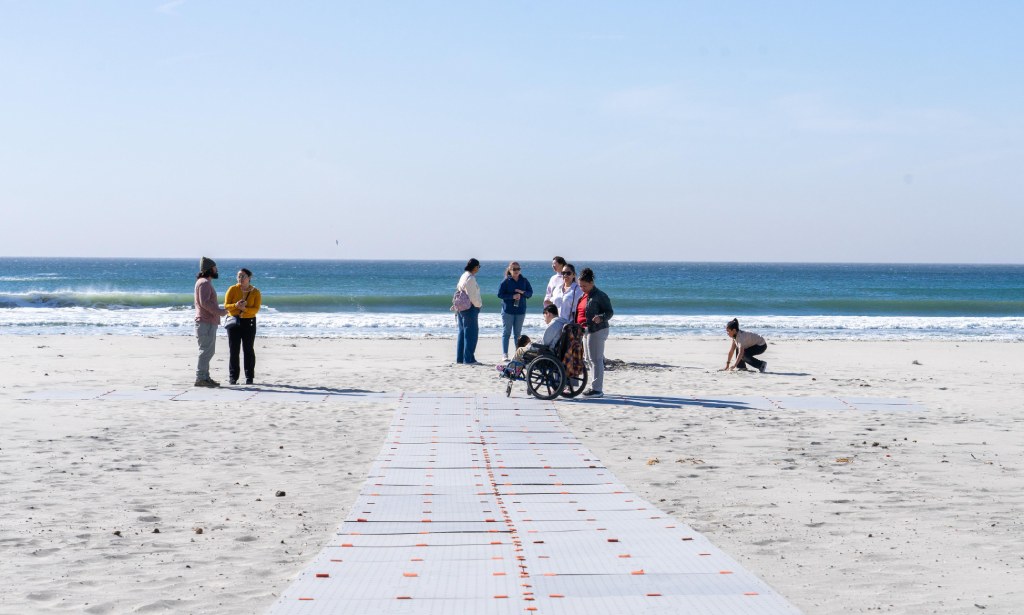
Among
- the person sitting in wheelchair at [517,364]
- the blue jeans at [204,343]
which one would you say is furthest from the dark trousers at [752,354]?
the blue jeans at [204,343]

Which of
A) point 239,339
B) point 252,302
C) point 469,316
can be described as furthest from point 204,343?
point 469,316

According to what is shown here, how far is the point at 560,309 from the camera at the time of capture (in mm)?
12617

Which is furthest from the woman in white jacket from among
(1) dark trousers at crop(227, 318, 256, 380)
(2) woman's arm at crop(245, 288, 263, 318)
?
(1) dark trousers at crop(227, 318, 256, 380)

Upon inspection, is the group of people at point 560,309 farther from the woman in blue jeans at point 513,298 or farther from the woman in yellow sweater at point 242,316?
the woman in yellow sweater at point 242,316

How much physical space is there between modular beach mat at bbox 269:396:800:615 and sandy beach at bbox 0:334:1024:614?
234 millimetres

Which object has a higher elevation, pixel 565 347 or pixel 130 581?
pixel 565 347

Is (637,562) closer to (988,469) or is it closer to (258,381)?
(988,469)

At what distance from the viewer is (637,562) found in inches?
189

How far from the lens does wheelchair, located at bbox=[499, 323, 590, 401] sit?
36.7 feet

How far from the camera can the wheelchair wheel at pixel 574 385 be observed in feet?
37.2

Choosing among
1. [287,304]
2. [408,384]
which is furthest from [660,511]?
[287,304]

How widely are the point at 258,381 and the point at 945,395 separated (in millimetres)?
8843

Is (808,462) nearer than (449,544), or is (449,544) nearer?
(449,544)

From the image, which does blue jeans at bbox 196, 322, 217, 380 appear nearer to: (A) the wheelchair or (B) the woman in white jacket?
(A) the wheelchair
